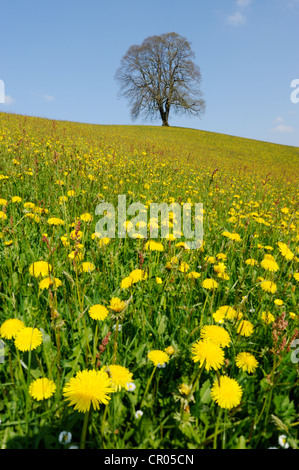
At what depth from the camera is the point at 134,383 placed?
1.14 metres

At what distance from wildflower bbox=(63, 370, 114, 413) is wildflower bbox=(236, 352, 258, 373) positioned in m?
0.64

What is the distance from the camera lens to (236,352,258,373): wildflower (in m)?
1.20

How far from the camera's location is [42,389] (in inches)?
39.7

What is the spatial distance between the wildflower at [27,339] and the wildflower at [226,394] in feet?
2.58

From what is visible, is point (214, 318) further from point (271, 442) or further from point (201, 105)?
point (201, 105)

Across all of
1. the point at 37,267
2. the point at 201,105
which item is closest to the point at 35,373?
the point at 37,267

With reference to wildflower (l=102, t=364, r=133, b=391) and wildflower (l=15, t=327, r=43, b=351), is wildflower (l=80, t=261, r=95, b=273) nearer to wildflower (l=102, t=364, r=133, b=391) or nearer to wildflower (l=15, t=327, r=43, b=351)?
wildflower (l=15, t=327, r=43, b=351)

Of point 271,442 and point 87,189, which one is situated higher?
point 87,189

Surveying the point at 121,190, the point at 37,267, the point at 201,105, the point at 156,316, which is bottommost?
the point at 156,316

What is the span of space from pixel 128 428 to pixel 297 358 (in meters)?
0.88

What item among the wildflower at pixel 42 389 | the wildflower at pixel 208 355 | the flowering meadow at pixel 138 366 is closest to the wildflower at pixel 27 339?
the flowering meadow at pixel 138 366

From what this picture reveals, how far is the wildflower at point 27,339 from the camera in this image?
44.3 inches

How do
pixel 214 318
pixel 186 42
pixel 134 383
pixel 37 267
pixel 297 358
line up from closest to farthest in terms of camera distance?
1. pixel 134 383
2. pixel 297 358
3. pixel 214 318
4. pixel 37 267
5. pixel 186 42

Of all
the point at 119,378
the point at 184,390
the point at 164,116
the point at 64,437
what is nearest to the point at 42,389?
the point at 64,437
